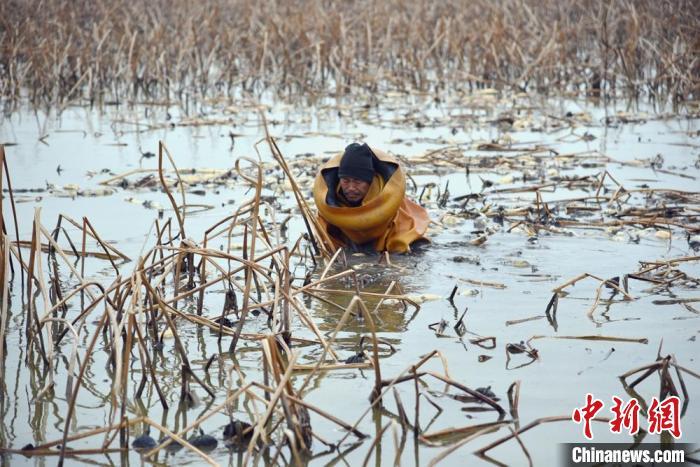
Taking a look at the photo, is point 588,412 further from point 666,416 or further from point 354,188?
point 354,188

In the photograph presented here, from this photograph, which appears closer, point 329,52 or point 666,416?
point 666,416

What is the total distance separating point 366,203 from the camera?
21.1 feet

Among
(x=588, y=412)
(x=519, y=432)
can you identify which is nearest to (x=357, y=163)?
(x=588, y=412)

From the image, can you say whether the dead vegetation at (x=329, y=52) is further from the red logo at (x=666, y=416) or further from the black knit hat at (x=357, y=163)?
the red logo at (x=666, y=416)

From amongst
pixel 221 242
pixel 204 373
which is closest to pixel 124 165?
pixel 221 242

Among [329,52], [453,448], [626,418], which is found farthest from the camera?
[329,52]

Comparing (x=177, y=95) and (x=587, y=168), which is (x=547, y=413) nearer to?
(x=587, y=168)

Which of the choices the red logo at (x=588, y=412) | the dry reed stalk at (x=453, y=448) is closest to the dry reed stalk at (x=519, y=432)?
the dry reed stalk at (x=453, y=448)

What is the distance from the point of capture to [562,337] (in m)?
4.75

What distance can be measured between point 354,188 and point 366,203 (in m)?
0.13

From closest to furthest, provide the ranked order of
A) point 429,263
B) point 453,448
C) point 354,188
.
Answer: point 453,448 → point 429,263 → point 354,188

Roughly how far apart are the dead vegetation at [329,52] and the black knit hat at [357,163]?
5.96 m

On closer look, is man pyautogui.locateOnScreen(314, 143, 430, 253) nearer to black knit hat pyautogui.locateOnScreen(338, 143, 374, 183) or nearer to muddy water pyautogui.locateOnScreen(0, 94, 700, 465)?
black knit hat pyautogui.locateOnScreen(338, 143, 374, 183)

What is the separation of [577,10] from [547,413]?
43.5ft
